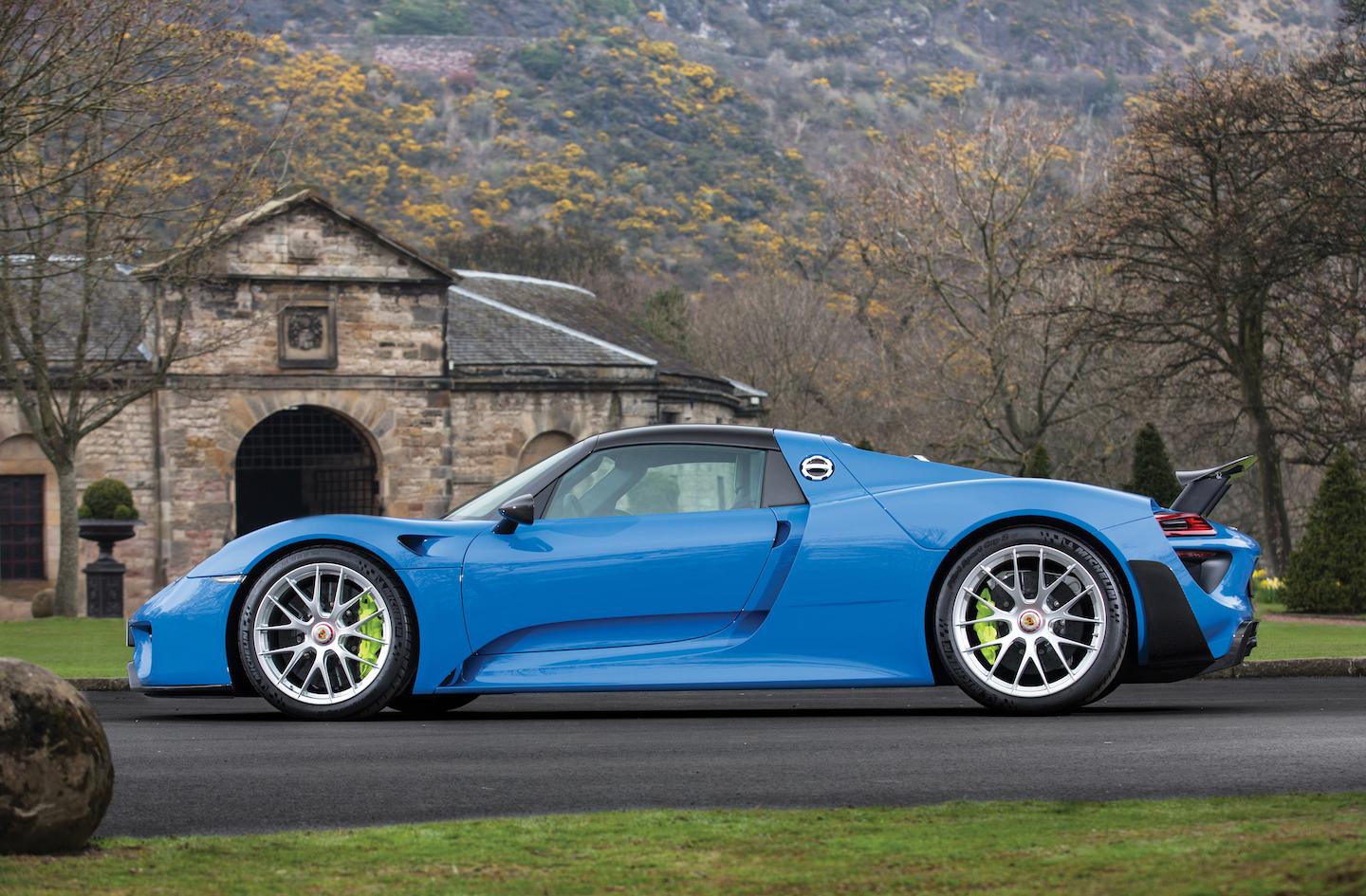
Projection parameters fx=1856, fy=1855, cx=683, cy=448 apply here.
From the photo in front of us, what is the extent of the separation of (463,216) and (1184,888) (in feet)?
312

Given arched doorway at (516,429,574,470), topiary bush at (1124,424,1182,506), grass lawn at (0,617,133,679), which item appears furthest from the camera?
arched doorway at (516,429,574,470)

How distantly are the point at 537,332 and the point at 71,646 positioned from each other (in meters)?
23.5

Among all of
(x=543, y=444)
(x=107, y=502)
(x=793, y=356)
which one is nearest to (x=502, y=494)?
(x=107, y=502)

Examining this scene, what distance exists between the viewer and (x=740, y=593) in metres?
8.33

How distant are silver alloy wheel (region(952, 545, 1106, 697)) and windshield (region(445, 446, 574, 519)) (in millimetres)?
2039

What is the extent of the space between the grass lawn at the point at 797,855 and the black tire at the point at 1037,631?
257 cm

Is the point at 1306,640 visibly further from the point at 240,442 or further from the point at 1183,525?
the point at 240,442

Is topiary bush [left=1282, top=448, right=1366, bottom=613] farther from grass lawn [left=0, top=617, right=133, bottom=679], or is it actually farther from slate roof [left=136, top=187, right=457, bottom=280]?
slate roof [left=136, top=187, right=457, bottom=280]

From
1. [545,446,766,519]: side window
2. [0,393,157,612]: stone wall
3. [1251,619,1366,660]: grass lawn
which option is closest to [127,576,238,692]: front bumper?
[545,446,766,519]: side window

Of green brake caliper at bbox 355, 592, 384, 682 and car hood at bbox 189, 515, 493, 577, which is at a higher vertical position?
car hood at bbox 189, 515, 493, 577

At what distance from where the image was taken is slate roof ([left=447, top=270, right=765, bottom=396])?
40562 mm

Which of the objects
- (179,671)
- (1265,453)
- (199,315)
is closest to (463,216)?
(199,315)

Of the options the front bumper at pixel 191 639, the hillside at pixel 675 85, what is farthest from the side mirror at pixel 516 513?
the hillside at pixel 675 85

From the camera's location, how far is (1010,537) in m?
8.29
